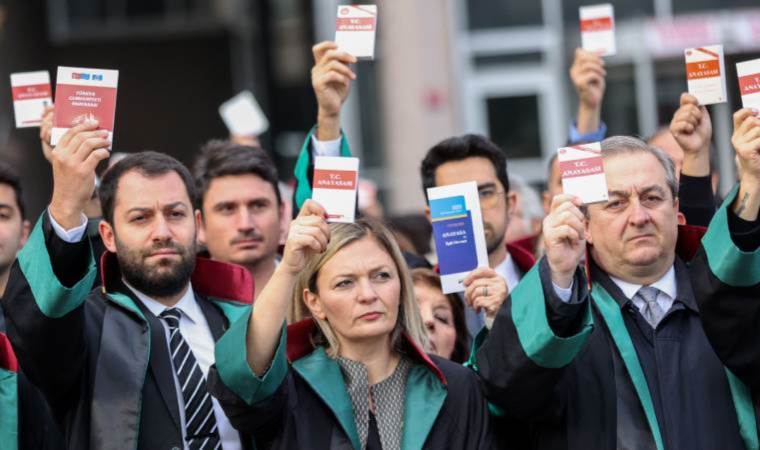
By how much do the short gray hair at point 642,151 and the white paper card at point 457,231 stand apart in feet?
1.66

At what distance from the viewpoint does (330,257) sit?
4695mm

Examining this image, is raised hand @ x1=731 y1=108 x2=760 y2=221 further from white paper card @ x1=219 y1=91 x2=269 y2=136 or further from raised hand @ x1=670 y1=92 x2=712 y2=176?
white paper card @ x1=219 y1=91 x2=269 y2=136

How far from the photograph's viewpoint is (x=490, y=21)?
16.4 metres

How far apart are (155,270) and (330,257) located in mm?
745

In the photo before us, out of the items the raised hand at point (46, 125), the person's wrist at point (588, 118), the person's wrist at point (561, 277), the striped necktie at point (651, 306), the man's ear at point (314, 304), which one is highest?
the raised hand at point (46, 125)

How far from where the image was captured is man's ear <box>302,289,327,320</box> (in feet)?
15.5

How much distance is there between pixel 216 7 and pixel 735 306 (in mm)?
16338

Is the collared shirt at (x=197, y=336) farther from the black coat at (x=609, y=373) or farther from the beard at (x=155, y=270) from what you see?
the black coat at (x=609, y=373)

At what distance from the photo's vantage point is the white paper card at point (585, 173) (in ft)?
14.3

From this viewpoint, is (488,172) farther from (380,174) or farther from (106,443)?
(380,174)

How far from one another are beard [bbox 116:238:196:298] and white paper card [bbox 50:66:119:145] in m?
0.55

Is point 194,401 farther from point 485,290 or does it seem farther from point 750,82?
point 750,82

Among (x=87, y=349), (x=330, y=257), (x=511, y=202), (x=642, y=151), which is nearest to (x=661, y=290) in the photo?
(x=642, y=151)

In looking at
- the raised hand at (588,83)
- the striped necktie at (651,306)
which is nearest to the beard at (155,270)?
the striped necktie at (651,306)
